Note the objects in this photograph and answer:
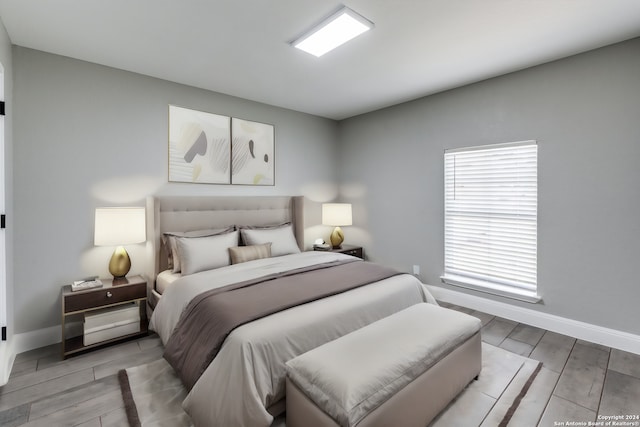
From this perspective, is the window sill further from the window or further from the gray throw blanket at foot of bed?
the gray throw blanket at foot of bed

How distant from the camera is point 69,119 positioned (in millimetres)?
2842

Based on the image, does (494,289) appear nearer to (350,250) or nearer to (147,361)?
(350,250)

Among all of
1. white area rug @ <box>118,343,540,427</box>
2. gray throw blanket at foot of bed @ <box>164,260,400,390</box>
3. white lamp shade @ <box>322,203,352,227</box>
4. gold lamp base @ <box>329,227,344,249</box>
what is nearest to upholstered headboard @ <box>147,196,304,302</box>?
white lamp shade @ <box>322,203,352,227</box>

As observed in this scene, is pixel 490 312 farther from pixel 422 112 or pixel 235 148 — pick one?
pixel 235 148

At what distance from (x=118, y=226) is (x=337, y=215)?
9.00 ft

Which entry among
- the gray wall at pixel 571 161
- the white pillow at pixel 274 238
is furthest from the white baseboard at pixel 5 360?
the gray wall at pixel 571 161

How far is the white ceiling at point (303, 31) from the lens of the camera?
2.11 m

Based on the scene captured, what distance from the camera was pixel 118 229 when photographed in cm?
274

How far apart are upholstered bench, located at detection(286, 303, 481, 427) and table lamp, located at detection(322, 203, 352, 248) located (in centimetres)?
249

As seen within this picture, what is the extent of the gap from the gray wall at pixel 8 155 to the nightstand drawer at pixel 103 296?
39 cm

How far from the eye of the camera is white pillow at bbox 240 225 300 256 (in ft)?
11.6

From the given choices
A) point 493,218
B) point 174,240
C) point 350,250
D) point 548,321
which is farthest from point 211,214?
point 548,321

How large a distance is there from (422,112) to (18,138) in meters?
4.19

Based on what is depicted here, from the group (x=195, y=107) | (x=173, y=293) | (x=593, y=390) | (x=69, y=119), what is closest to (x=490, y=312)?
(x=593, y=390)
